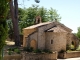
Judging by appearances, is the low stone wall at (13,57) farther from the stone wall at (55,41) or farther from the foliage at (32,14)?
the foliage at (32,14)

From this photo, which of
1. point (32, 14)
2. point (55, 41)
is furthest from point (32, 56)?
point (32, 14)

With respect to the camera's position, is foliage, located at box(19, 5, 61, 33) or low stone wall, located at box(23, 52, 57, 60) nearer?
low stone wall, located at box(23, 52, 57, 60)

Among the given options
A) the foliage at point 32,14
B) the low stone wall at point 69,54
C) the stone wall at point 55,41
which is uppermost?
the foliage at point 32,14

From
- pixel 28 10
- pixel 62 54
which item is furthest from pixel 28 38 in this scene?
pixel 28 10

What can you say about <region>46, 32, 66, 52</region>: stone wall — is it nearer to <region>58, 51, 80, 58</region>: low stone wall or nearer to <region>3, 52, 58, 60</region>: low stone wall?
<region>58, 51, 80, 58</region>: low stone wall

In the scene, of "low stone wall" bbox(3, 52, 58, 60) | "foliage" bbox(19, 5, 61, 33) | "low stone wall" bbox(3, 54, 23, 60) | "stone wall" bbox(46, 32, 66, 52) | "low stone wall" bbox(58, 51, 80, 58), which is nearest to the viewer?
"low stone wall" bbox(3, 54, 23, 60)

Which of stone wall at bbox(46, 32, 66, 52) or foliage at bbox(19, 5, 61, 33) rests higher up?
foliage at bbox(19, 5, 61, 33)

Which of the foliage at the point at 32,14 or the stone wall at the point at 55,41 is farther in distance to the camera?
the foliage at the point at 32,14

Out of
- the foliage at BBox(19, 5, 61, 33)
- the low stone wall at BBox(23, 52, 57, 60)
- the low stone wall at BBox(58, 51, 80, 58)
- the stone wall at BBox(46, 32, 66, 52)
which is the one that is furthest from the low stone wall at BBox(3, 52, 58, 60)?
the foliage at BBox(19, 5, 61, 33)

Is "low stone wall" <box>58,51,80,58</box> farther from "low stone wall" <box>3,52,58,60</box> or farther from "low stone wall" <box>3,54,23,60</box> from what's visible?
"low stone wall" <box>3,54,23,60</box>

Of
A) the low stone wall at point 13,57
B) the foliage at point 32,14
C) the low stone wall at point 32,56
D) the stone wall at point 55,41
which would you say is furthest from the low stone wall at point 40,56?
the foliage at point 32,14

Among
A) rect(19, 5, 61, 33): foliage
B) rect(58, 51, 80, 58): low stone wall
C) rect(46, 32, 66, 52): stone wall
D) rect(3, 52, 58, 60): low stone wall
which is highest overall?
rect(19, 5, 61, 33): foliage

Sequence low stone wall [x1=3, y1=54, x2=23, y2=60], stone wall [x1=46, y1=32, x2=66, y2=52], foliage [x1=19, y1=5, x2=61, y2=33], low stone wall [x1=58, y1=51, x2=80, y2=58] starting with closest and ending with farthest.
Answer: low stone wall [x1=3, y1=54, x2=23, y2=60] → low stone wall [x1=58, y1=51, x2=80, y2=58] → stone wall [x1=46, y1=32, x2=66, y2=52] → foliage [x1=19, y1=5, x2=61, y2=33]

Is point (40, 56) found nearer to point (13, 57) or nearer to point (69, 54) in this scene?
point (13, 57)
